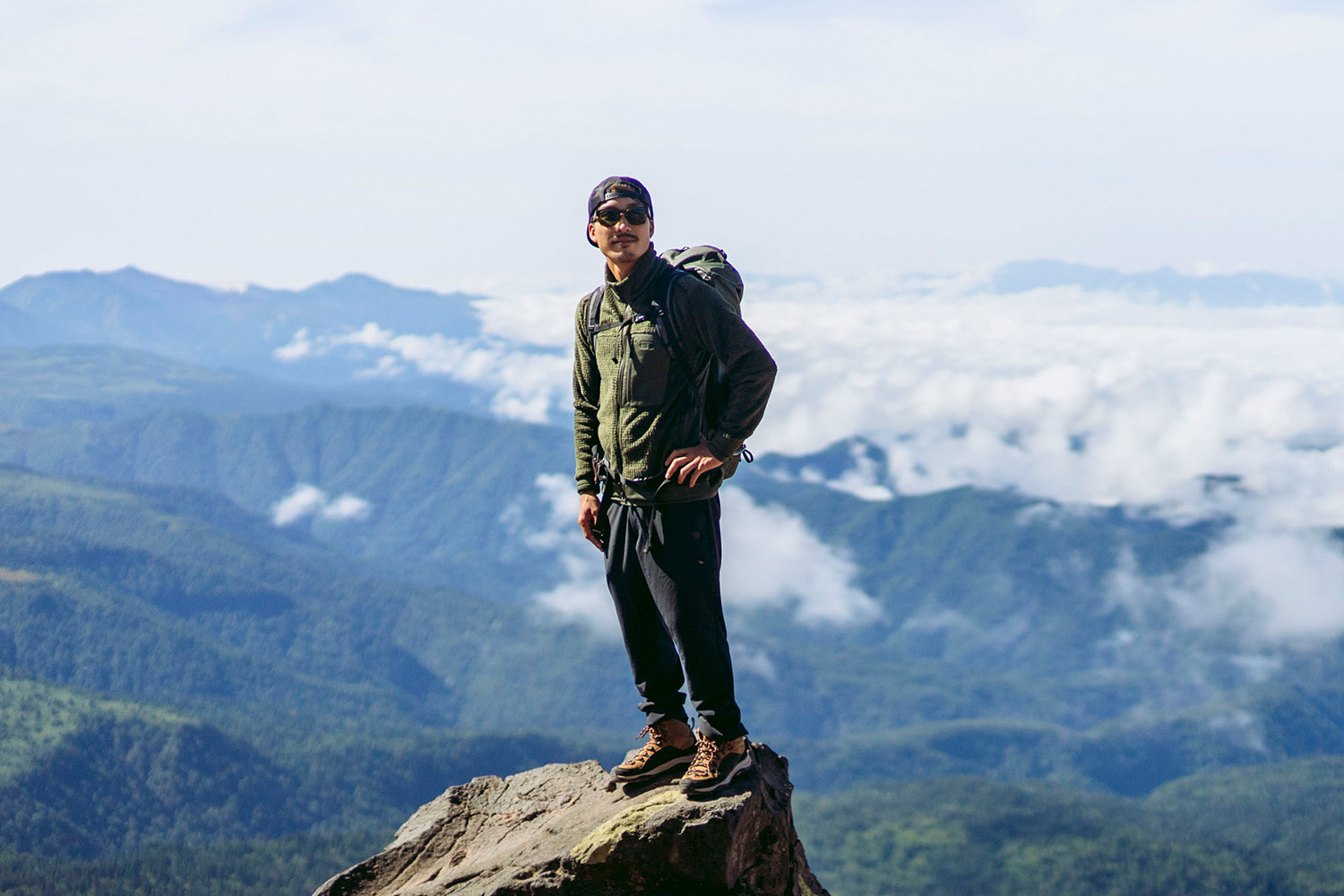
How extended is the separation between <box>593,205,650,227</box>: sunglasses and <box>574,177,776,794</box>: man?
0.04 feet

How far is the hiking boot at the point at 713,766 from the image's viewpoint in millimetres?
13781

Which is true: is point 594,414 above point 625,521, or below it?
above

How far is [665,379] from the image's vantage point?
12.9 m

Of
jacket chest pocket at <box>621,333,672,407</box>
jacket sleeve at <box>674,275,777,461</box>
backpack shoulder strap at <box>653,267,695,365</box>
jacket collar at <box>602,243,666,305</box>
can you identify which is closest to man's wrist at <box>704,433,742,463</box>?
jacket sleeve at <box>674,275,777,461</box>

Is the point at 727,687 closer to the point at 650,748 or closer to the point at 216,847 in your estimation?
the point at 650,748

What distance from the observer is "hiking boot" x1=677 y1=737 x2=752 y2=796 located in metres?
13.8

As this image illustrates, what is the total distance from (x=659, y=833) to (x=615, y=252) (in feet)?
22.0

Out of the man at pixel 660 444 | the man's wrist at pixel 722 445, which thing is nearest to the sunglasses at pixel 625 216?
the man at pixel 660 444

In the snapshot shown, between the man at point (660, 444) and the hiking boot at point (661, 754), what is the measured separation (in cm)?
54

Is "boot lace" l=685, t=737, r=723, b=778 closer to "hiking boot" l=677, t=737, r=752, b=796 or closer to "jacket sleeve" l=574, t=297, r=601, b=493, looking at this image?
"hiking boot" l=677, t=737, r=752, b=796

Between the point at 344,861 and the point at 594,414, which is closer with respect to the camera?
the point at 594,414

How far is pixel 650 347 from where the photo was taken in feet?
42.0

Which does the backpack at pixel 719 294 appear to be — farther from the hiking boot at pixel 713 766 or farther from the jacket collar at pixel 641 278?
the hiking boot at pixel 713 766

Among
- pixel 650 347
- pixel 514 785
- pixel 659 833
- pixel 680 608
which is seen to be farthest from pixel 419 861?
pixel 650 347
